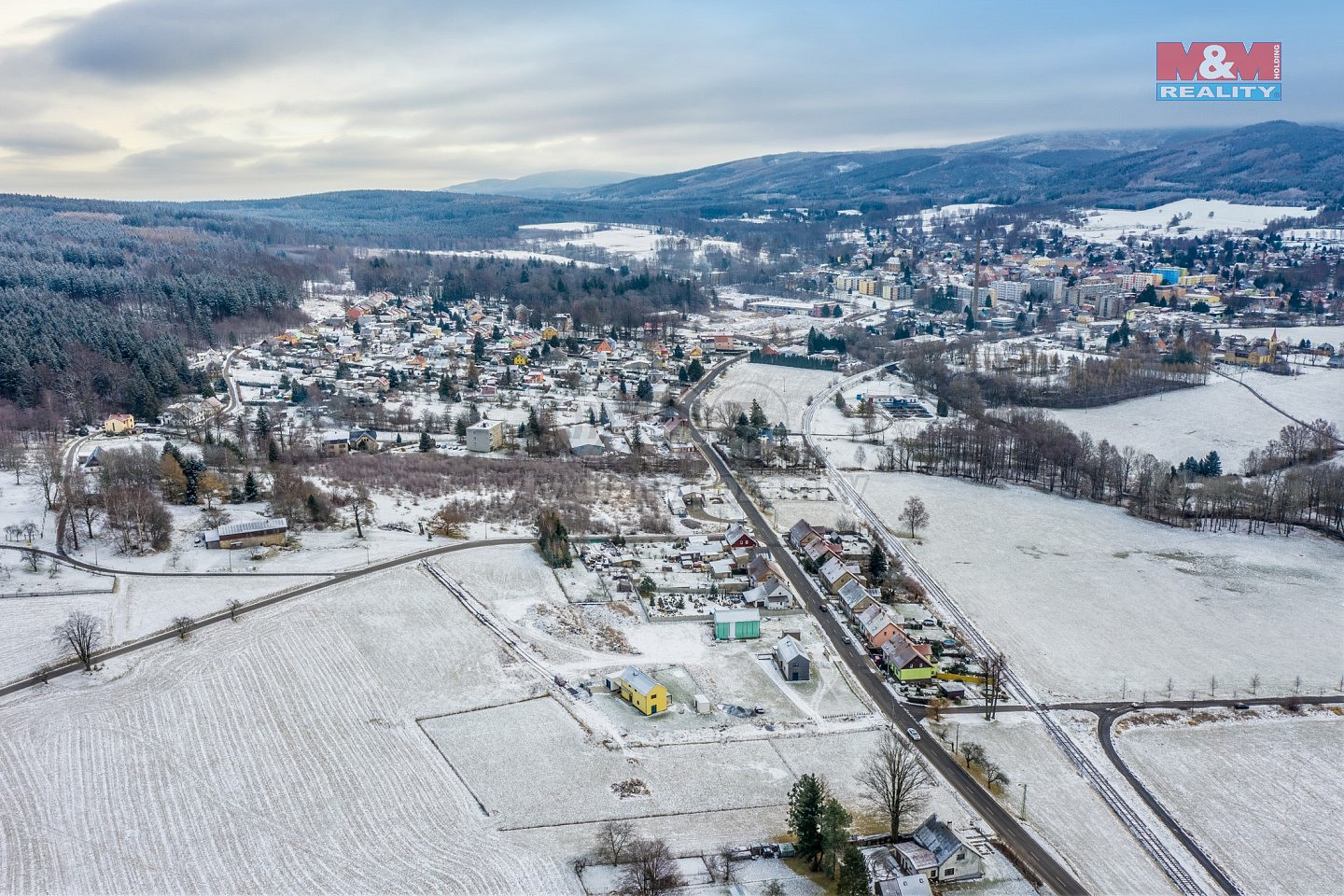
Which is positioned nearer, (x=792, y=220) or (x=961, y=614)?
(x=961, y=614)

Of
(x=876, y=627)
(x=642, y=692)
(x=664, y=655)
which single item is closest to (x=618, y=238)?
(x=876, y=627)

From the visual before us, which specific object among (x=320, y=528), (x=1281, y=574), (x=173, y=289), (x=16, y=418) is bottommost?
(x=1281, y=574)

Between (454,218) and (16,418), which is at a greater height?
(454,218)

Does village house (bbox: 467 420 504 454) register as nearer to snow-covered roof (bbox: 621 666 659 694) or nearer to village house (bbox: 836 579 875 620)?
village house (bbox: 836 579 875 620)

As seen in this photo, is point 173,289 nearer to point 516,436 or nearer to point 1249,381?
point 516,436

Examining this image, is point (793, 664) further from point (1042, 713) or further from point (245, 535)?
point (245, 535)

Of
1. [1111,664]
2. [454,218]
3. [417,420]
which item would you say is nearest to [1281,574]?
[1111,664]
